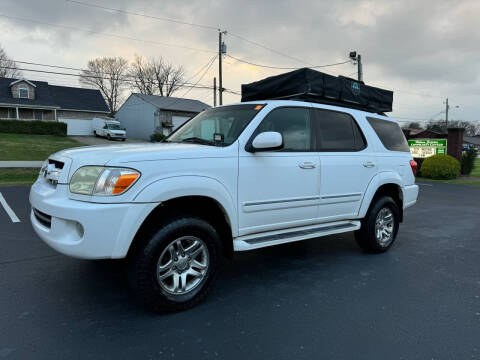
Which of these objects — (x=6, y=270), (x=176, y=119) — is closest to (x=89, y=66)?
(x=176, y=119)

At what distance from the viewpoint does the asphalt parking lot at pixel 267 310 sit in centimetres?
251

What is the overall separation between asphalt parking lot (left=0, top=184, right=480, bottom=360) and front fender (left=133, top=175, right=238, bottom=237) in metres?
0.86

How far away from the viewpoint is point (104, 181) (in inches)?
104

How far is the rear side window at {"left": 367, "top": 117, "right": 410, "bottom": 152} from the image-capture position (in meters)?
4.91

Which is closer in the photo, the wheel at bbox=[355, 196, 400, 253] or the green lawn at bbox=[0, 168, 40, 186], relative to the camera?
the wheel at bbox=[355, 196, 400, 253]

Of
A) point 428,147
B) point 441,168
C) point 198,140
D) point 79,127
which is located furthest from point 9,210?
point 79,127

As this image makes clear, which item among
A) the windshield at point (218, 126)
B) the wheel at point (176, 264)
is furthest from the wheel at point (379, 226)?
the wheel at point (176, 264)

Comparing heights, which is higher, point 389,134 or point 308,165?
point 389,134

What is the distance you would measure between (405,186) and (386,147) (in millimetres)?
695

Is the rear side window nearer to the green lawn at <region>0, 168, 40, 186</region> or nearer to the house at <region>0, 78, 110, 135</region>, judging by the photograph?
the green lawn at <region>0, 168, 40, 186</region>

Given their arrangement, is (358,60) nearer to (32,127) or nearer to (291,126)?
(291,126)

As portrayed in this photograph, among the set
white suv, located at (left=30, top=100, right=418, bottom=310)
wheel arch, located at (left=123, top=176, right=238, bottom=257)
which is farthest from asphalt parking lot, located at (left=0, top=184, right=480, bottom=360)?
wheel arch, located at (left=123, top=176, right=238, bottom=257)

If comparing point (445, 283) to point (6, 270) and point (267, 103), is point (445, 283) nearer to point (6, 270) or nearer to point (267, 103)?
point (267, 103)

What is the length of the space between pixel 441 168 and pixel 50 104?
118 ft
